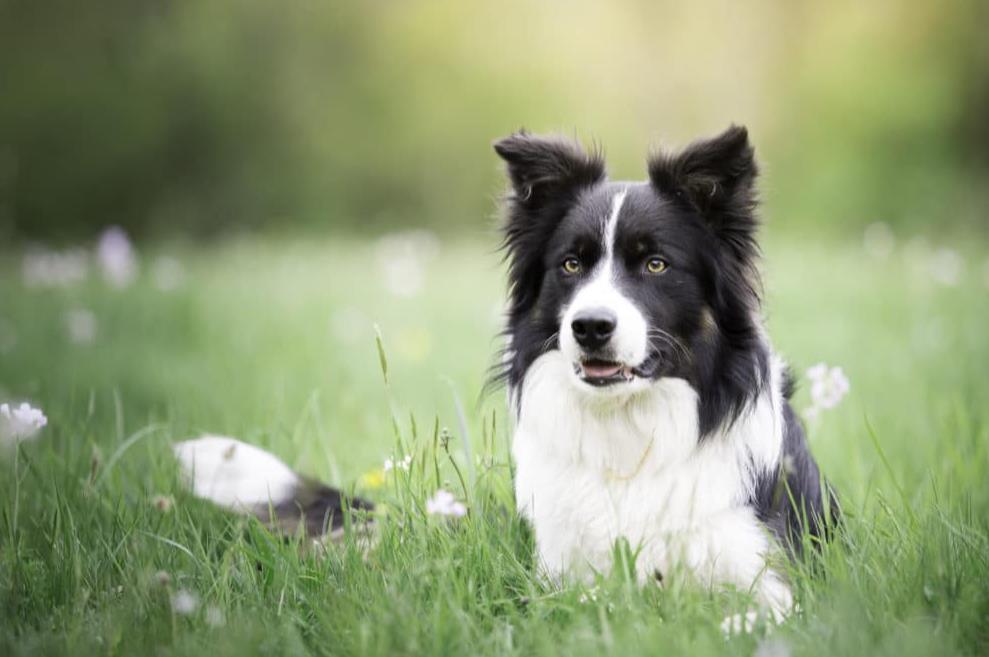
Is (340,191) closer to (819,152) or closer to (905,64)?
(819,152)

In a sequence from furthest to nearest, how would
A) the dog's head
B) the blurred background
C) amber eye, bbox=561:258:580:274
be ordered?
the blurred background < amber eye, bbox=561:258:580:274 < the dog's head

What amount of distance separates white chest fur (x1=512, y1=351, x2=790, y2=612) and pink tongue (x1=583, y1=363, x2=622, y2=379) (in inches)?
3.1

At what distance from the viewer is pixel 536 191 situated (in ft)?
11.8

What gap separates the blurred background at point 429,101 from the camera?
19.1m

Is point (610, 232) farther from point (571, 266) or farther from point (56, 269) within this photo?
point (56, 269)

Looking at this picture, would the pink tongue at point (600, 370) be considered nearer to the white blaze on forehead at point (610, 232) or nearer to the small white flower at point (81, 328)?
the white blaze on forehead at point (610, 232)

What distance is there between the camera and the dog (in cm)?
308

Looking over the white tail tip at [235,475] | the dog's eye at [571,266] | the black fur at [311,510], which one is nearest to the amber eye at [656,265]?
the dog's eye at [571,266]

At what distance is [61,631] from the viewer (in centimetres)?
283

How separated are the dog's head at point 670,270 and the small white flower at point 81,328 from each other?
4.42 meters

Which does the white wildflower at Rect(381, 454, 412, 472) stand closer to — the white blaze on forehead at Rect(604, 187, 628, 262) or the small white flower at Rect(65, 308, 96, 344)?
the white blaze on forehead at Rect(604, 187, 628, 262)

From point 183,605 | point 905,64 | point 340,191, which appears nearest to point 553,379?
point 183,605

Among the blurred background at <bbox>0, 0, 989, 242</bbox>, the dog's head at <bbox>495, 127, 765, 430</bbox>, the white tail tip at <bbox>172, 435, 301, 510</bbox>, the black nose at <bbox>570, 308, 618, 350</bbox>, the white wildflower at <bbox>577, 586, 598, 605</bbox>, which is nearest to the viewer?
the white wildflower at <bbox>577, 586, 598, 605</bbox>

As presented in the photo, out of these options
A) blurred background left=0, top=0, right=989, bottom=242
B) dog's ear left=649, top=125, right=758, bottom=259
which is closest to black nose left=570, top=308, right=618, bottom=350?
dog's ear left=649, top=125, right=758, bottom=259
